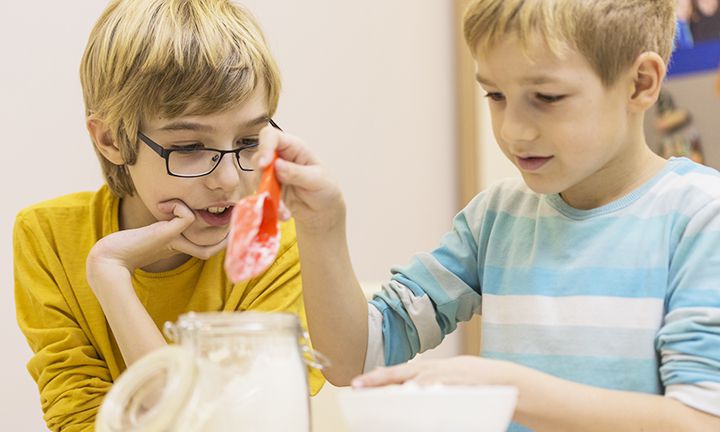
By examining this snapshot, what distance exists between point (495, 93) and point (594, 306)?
0.24 m

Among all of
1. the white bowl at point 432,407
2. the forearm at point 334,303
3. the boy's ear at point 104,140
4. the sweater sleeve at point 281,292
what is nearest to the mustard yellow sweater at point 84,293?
the sweater sleeve at point 281,292

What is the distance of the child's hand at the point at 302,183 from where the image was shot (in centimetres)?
81

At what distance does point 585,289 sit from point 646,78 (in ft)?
0.73

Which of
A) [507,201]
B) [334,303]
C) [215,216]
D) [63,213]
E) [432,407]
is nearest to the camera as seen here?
[432,407]

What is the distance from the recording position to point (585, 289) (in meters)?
0.91

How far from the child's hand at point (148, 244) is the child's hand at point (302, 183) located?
0.28m

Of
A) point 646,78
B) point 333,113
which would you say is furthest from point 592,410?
point 333,113

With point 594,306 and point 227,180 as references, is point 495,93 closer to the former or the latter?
point 594,306

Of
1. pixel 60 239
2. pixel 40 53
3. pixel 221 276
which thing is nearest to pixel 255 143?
pixel 221 276

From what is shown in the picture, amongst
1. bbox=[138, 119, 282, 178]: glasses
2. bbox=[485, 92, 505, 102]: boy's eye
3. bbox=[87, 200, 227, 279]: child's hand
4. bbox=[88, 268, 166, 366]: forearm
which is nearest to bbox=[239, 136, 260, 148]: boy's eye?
bbox=[138, 119, 282, 178]: glasses

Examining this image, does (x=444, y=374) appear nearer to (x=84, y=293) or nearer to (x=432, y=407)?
(x=432, y=407)

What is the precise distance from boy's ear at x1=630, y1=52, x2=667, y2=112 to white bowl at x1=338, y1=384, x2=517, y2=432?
17.6 inches

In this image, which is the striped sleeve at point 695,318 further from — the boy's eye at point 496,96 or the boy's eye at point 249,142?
the boy's eye at point 249,142

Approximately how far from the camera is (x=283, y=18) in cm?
198
